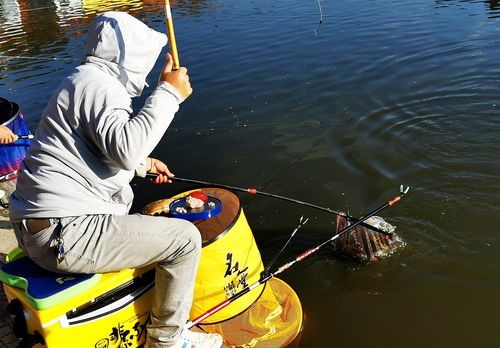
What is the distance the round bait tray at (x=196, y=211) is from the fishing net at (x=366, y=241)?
149cm

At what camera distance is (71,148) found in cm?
252

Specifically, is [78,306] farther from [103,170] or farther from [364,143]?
[364,143]

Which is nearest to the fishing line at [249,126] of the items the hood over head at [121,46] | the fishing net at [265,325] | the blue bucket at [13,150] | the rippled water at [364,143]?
the rippled water at [364,143]

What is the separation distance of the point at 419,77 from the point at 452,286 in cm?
560

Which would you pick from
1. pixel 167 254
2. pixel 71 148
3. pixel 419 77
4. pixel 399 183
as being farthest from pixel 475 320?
pixel 419 77

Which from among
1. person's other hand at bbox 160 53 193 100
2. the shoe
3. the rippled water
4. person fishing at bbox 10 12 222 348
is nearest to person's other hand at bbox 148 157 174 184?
person fishing at bbox 10 12 222 348

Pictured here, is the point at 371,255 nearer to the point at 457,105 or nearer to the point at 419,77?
the point at 457,105

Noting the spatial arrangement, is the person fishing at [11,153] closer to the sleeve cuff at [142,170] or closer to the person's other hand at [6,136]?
the person's other hand at [6,136]

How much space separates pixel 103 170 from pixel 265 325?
5.30ft

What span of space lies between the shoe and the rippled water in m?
0.93

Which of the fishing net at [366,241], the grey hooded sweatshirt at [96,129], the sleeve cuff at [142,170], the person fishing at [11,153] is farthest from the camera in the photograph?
the person fishing at [11,153]

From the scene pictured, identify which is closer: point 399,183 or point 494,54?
point 399,183

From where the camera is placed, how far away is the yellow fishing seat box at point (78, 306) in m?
2.51

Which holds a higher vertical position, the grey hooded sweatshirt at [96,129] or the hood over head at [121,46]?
the hood over head at [121,46]
